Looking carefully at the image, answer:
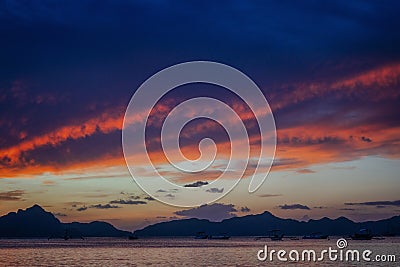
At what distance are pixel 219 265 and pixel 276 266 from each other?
10594 millimetres

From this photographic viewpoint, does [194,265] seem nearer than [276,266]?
No

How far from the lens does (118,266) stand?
97812mm

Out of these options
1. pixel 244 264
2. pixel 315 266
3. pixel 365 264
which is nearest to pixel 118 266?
pixel 244 264

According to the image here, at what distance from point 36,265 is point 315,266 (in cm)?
4860

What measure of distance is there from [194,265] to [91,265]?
59.0 ft

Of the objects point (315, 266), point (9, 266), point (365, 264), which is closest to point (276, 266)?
point (315, 266)

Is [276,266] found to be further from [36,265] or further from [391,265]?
[36,265]

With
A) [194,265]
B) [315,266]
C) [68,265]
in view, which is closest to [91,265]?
[68,265]

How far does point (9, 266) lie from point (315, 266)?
52.4m

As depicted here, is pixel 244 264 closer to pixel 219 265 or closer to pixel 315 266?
pixel 219 265

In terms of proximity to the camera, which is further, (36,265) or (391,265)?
(36,265)

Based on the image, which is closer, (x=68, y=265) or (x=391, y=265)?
(x=391, y=265)

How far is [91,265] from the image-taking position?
100562mm

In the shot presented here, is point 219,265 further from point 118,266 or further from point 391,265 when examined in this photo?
point 391,265
